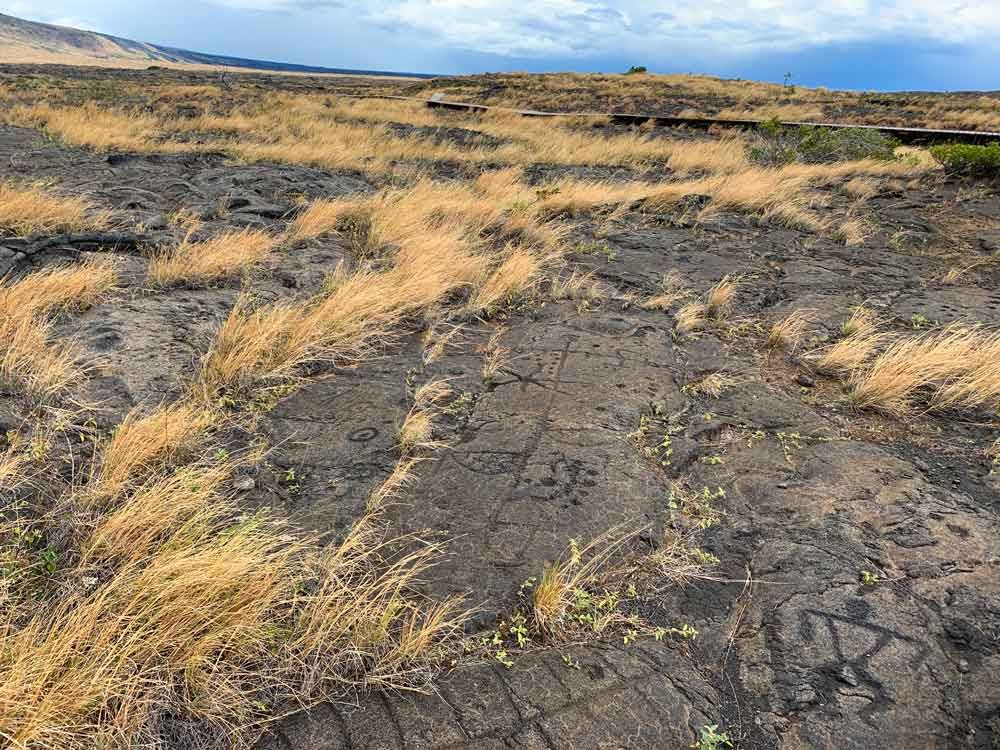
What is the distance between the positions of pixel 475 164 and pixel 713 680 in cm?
1178

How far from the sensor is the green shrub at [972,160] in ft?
33.8

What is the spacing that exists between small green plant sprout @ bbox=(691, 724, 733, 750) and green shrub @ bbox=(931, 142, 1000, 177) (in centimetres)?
1231

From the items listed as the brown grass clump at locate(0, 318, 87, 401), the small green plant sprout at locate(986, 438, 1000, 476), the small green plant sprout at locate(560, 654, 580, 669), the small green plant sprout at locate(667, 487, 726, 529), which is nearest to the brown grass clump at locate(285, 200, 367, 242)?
the brown grass clump at locate(0, 318, 87, 401)

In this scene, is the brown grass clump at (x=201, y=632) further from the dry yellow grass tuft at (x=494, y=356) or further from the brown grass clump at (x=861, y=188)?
the brown grass clump at (x=861, y=188)

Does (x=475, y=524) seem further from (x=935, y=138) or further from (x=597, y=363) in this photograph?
(x=935, y=138)

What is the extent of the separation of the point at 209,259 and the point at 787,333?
453 centimetres

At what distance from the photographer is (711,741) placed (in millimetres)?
1749

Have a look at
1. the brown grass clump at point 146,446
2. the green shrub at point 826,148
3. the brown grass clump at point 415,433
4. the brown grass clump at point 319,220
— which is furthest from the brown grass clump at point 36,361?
the green shrub at point 826,148

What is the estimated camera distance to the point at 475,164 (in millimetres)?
12430

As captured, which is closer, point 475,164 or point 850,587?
→ point 850,587

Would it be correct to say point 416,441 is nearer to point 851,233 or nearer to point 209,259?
point 209,259

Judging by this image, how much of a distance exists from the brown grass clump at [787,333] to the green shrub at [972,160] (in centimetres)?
868

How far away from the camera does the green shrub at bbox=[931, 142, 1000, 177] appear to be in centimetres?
1031

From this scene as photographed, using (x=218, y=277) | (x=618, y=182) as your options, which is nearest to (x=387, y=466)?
(x=218, y=277)
